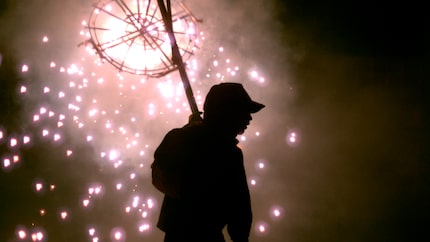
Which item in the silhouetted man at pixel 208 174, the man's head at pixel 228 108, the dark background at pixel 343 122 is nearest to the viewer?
the silhouetted man at pixel 208 174

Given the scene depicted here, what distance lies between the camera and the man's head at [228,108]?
1.84 meters

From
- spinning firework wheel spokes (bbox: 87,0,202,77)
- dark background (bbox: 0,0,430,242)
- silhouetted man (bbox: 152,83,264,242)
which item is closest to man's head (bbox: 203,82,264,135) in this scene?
silhouetted man (bbox: 152,83,264,242)

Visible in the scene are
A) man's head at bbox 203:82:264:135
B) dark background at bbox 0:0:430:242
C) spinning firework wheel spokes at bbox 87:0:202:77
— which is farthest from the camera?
dark background at bbox 0:0:430:242

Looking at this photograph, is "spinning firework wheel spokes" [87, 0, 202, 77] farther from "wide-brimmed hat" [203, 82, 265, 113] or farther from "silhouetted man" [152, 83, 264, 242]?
"silhouetted man" [152, 83, 264, 242]

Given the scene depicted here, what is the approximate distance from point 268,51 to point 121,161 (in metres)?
3.57

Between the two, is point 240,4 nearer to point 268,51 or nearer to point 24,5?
point 268,51

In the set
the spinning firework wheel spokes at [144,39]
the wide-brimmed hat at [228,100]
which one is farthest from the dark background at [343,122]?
the wide-brimmed hat at [228,100]

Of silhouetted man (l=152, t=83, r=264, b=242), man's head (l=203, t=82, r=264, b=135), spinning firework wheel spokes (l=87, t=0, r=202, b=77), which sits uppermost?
spinning firework wheel spokes (l=87, t=0, r=202, b=77)

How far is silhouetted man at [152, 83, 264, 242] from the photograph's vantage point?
65.5 inches

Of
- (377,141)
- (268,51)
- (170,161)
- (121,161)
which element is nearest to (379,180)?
(377,141)

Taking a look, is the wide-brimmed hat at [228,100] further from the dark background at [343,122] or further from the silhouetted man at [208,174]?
the dark background at [343,122]

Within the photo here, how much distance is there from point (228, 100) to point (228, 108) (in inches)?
1.9

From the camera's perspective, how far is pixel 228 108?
6.03 ft

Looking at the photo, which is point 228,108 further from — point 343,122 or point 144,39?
point 343,122
